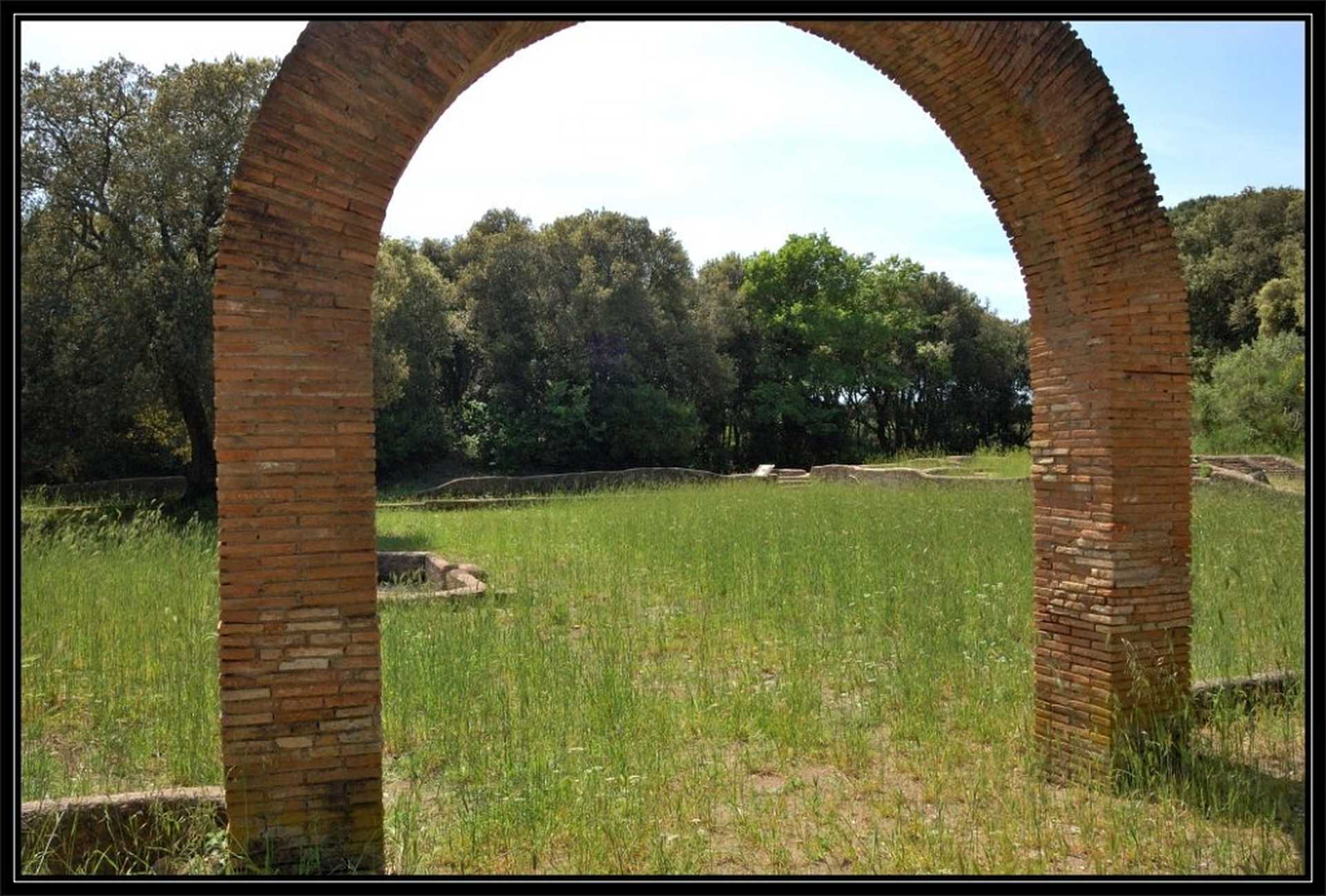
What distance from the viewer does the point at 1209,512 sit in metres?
12.8

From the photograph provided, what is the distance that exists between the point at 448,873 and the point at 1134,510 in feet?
13.5

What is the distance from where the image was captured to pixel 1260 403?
22438 mm

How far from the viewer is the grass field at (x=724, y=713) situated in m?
4.29

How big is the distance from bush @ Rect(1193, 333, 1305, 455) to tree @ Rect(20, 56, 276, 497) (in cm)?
2283

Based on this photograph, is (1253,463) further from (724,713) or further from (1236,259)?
(724,713)

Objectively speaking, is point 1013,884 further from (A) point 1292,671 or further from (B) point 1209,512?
(B) point 1209,512

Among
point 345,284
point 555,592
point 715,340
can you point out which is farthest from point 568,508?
point 715,340

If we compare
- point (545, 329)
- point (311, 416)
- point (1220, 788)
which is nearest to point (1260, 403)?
point (545, 329)

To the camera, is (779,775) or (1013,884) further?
(779,775)

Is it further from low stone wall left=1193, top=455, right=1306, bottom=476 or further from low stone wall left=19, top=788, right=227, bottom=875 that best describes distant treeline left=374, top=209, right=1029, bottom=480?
low stone wall left=19, top=788, right=227, bottom=875

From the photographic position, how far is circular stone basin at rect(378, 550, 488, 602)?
9312 millimetres

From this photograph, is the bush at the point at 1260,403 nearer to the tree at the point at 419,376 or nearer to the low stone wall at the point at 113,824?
the tree at the point at 419,376

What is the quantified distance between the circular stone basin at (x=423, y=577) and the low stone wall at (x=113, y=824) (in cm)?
482

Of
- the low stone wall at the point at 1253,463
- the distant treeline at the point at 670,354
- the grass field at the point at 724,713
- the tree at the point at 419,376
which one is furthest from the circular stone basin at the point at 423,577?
the low stone wall at the point at 1253,463
